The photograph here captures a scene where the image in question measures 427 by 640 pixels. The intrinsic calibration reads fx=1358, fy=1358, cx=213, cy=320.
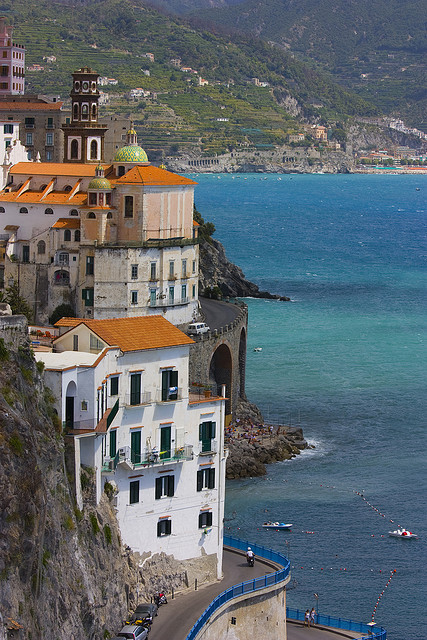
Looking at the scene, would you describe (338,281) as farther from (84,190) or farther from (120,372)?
(120,372)

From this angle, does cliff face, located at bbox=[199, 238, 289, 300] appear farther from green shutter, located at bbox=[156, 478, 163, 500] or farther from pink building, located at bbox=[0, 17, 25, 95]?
green shutter, located at bbox=[156, 478, 163, 500]

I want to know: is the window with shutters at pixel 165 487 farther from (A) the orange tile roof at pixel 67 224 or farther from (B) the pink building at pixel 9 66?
(B) the pink building at pixel 9 66

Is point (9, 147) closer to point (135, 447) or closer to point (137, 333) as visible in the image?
point (137, 333)

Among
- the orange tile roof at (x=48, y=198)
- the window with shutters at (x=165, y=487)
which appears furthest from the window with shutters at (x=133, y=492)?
the orange tile roof at (x=48, y=198)

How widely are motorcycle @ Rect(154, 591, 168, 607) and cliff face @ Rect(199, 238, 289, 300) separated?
73.3 metres

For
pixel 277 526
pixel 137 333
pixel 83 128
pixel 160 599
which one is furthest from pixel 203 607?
pixel 83 128

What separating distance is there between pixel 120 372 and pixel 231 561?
8.40 m

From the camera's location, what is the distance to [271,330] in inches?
4737

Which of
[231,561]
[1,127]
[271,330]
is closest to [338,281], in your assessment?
[271,330]

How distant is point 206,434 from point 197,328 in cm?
3713

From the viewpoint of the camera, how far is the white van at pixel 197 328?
7785cm

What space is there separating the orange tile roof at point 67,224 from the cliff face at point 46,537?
133 feet

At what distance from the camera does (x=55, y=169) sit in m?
80.2

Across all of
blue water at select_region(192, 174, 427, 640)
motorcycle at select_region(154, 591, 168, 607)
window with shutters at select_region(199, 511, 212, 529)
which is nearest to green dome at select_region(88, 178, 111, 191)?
blue water at select_region(192, 174, 427, 640)
